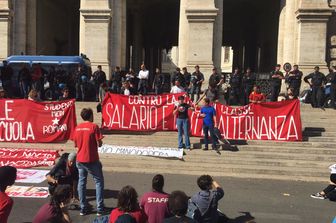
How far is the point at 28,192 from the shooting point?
916cm

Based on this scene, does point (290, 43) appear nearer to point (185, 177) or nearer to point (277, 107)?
point (277, 107)

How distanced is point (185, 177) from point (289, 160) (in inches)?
122

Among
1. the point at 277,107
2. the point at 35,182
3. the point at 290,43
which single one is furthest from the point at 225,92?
the point at 35,182

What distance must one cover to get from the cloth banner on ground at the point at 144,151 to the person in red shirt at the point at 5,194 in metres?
7.56

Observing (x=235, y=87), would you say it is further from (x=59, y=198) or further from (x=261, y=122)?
(x=59, y=198)

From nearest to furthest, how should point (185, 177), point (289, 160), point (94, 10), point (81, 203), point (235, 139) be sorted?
point (81, 203), point (185, 177), point (289, 160), point (235, 139), point (94, 10)

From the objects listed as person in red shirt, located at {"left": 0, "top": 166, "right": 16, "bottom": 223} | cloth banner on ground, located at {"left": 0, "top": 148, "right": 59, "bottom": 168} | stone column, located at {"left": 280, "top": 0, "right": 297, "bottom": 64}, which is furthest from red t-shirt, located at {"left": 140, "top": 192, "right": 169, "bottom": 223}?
stone column, located at {"left": 280, "top": 0, "right": 297, "bottom": 64}

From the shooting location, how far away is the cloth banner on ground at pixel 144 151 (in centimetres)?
1230

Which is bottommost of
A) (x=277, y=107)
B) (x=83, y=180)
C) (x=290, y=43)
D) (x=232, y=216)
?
(x=232, y=216)

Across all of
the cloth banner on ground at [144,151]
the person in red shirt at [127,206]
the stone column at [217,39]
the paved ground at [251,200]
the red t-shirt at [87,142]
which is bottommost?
the paved ground at [251,200]

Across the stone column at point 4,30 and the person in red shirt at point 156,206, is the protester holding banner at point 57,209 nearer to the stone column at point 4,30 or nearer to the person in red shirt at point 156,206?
the person in red shirt at point 156,206

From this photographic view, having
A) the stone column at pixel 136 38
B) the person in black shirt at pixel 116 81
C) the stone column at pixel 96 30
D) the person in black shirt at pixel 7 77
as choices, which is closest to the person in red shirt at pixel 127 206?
the person in black shirt at pixel 116 81

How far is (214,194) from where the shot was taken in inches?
265

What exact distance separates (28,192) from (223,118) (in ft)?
21.8
